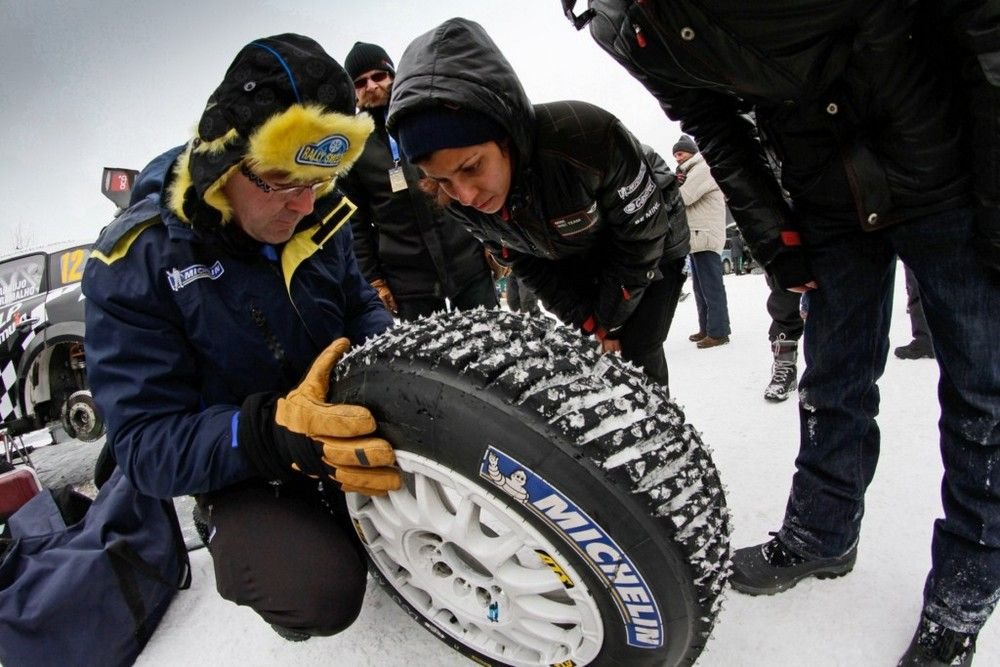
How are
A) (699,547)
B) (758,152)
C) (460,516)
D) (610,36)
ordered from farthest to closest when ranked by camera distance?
(758,152) < (610,36) < (460,516) < (699,547)

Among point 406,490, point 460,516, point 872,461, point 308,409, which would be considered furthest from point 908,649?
point 308,409

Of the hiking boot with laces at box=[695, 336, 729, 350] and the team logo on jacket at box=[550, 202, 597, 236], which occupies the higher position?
the hiking boot with laces at box=[695, 336, 729, 350]

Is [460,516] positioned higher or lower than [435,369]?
lower

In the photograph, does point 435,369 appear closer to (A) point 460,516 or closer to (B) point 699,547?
(A) point 460,516

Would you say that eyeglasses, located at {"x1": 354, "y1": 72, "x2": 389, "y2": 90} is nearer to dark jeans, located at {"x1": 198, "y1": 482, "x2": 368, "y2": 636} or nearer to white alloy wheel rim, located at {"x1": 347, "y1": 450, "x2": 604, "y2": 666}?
dark jeans, located at {"x1": 198, "y1": 482, "x2": 368, "y2": 636}

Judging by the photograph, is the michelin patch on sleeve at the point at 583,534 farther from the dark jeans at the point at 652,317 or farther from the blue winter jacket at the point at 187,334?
the dark jeans at the point at 652,317

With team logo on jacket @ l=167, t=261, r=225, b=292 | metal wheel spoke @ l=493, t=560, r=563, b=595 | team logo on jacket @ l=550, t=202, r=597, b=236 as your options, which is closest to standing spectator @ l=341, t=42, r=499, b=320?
team logo on jacket @ l=550, t=202, r=597, b=236

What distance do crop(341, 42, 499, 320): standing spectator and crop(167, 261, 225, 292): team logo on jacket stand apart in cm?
142

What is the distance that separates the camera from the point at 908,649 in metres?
1.10

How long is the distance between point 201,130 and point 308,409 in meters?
0.73

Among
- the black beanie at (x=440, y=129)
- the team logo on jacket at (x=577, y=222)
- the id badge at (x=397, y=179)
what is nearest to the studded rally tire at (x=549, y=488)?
the black beanie at (x=440, y=129)

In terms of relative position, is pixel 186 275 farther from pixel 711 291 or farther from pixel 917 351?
pixel 711 291

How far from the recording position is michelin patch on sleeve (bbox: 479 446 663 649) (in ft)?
2.85

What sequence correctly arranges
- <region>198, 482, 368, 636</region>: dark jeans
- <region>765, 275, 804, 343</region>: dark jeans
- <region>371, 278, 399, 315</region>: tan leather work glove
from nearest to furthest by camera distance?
<region>198, 482, 368, 636</region>: dark jeans
<region>765, 275, 804, 343</region>: dark jeans
<region>371, 278, 399, 315</region>: tan leather work glove
